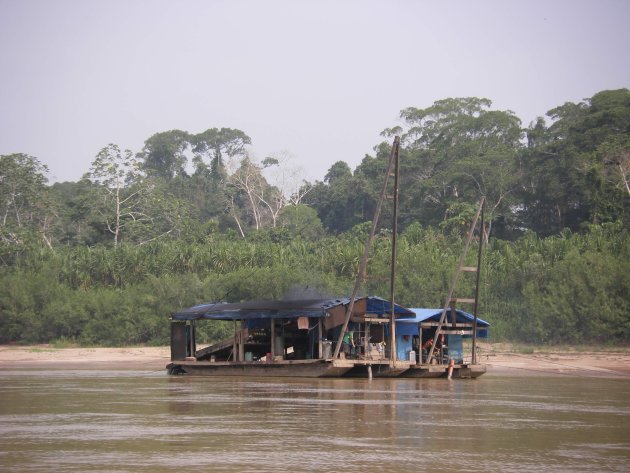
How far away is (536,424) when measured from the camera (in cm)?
1767

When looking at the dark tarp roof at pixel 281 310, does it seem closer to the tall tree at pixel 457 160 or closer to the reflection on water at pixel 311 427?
the reflection on water at pixel 311 427

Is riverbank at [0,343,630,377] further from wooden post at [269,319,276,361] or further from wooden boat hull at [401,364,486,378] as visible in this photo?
wooden post at [269,319,276,361]

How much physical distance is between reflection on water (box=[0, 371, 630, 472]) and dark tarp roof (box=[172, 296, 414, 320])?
2.61 metres

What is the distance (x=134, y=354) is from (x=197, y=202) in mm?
37904

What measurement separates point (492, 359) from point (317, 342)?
1078 centimetres

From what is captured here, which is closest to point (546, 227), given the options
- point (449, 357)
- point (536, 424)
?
point (449, 357)

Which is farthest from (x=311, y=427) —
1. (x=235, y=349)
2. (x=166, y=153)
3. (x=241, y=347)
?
(x=166, y=153)

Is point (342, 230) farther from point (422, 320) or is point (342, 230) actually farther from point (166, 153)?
point (422, 320)

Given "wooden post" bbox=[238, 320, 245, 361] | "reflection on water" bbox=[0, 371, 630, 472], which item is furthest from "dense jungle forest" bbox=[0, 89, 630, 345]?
"reflection on water" bbox=[0, 371, 630, 472]

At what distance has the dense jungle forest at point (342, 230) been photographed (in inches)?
1774

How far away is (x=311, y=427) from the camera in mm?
16719

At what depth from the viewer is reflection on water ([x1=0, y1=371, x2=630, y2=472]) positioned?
524 inches

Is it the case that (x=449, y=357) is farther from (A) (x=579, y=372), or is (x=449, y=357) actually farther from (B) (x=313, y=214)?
(B) (x=313, y=214)

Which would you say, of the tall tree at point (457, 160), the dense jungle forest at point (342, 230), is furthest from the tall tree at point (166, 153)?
the tall tree at point (457, 160)
